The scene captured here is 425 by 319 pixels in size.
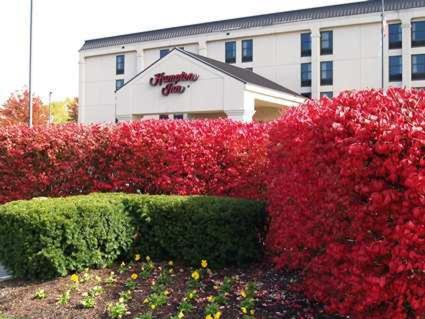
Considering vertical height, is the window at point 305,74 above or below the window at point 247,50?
below

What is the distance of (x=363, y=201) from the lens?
13.8 feet

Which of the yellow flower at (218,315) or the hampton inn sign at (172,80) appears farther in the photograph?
the hampton inn sign at (172,80)

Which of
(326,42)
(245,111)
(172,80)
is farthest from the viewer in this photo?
(326,42)

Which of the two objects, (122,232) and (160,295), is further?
(122,232)

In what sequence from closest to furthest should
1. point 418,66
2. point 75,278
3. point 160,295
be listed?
1. point 160,295
2. point 75,278
3. point 418,66

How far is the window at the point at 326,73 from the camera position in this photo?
42250mm

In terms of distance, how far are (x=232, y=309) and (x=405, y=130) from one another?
7.62 ft

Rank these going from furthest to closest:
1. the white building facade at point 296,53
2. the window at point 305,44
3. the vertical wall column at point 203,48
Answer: the vertical wall column at point 203,48 < the window at point 305,44 < the white building facade at point 296,53

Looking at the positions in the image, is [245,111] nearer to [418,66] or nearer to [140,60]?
[418,66]

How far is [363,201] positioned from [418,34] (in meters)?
39.3

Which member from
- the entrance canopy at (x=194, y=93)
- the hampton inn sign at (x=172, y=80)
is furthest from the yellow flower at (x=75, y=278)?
the hampton inn sign at (x=172, y=80)

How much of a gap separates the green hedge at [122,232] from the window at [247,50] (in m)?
39.7

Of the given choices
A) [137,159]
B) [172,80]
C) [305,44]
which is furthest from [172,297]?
[305,44]

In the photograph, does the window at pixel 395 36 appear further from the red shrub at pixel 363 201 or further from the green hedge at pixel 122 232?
the red shrub at pixel 363 201
